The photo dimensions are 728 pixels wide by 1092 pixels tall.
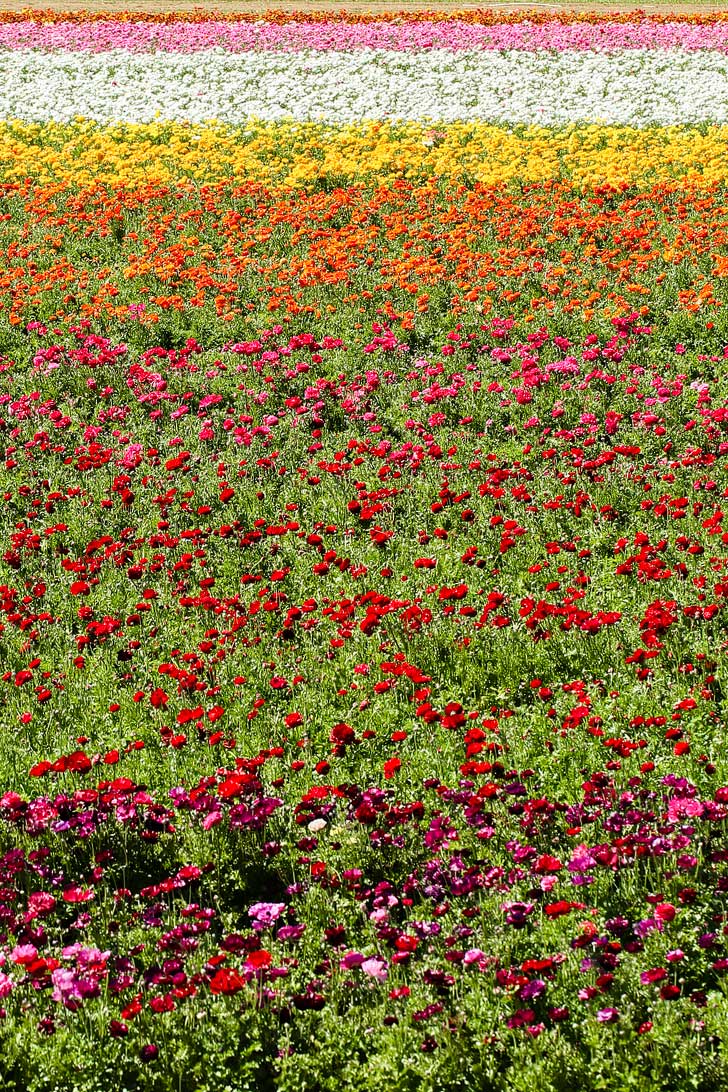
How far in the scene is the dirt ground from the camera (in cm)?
3372

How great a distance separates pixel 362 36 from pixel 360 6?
22.2 feet

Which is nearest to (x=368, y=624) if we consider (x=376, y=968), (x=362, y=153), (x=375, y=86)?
(x=376, y=968)

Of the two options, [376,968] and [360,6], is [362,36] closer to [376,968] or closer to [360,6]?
[360,6]

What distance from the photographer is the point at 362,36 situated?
2922 centimetres

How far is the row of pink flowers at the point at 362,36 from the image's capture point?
2767cm

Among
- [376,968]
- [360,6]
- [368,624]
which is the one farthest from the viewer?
[360,6]

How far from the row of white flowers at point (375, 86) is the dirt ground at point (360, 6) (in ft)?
26.4

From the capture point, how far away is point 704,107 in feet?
70.2

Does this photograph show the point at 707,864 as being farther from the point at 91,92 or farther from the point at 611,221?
the point at 91,92

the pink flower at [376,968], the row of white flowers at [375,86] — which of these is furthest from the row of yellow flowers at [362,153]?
the pink flower at [376,968]

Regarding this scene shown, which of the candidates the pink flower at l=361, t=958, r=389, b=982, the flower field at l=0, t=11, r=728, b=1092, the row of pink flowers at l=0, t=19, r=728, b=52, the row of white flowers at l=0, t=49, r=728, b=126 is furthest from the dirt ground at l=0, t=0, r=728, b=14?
the pink flower at l=361, t=958, r=389, b=982

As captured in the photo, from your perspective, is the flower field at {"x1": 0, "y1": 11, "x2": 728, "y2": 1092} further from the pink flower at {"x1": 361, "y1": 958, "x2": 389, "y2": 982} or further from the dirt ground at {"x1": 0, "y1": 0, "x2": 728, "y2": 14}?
the dirt ground at {"x1": 0, "y1": 0, "x2": 728, "y2": 14}

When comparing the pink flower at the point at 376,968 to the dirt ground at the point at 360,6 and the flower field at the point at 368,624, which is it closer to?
the flower field at the point at 368,624

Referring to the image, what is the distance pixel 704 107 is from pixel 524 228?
A: 8.77 m
